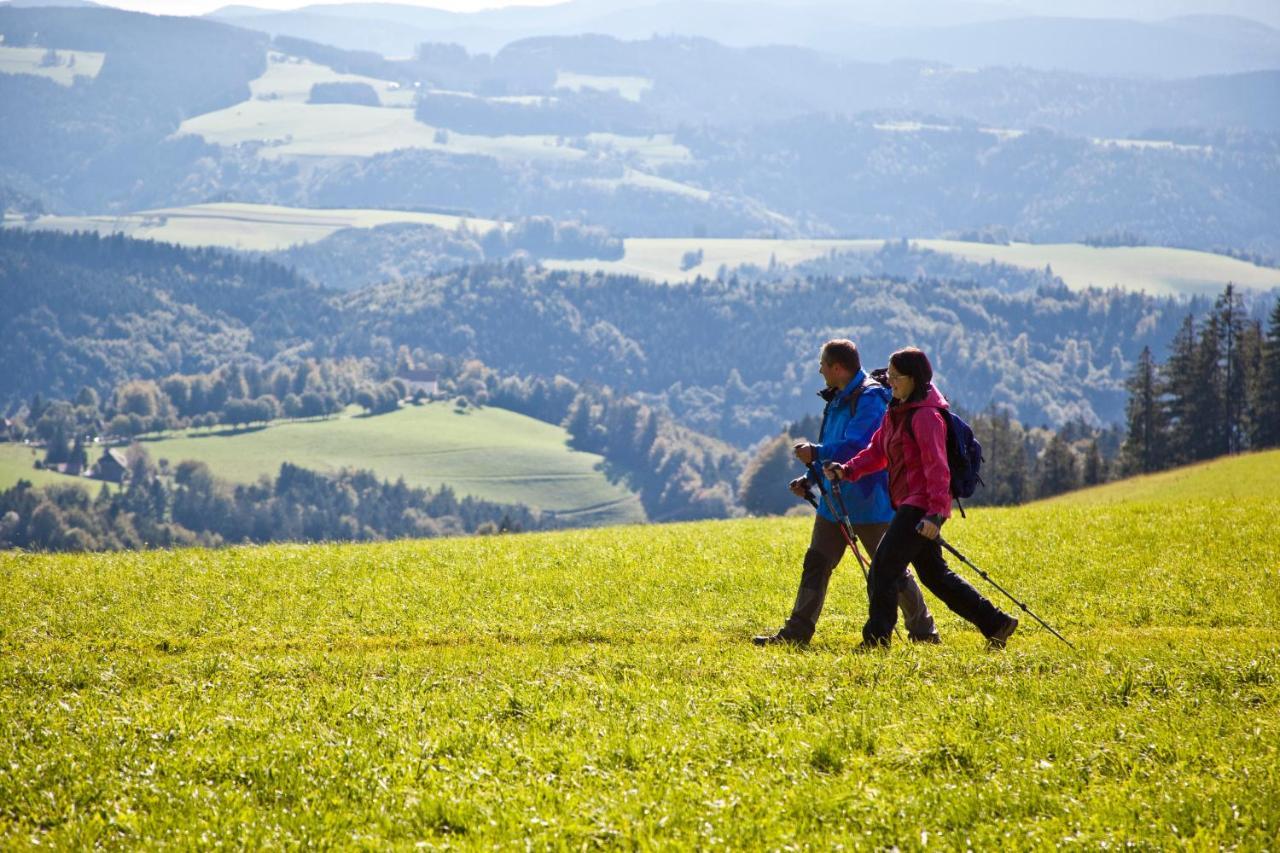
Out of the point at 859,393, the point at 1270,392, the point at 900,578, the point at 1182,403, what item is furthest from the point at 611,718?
the point at 1182,403

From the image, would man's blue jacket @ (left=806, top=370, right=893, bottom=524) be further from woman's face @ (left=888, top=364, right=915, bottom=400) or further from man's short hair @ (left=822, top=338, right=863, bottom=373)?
woman's face @ (left=888, top=364, right=915, bottom=400)

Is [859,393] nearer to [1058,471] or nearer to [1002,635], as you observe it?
[1002,635]

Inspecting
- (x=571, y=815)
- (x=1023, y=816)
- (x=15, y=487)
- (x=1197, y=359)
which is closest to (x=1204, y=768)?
(x=1023, y=816)

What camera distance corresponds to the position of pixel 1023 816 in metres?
8.98

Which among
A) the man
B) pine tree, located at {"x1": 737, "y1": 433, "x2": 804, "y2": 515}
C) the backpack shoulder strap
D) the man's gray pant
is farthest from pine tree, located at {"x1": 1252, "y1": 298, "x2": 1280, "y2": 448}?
the backpack shoulder strap

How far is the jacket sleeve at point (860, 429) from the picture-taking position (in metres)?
14.5

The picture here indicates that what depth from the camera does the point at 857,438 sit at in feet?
47.4

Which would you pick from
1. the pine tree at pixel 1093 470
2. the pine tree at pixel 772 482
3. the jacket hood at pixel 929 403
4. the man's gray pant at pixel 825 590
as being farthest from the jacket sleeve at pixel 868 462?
the pine tree at pixel 772 482

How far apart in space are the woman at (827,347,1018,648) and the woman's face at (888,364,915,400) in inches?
0.4

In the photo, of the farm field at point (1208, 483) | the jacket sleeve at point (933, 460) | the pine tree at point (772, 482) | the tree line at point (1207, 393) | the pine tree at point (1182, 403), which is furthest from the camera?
the pine tree at point (772, 482)

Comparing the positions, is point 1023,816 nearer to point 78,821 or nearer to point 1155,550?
point 78,821

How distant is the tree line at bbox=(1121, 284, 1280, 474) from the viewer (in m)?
104

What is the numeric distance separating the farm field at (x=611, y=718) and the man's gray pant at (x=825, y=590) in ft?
1.35

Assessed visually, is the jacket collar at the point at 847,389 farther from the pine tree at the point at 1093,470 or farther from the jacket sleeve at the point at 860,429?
the pine tree at the point at 1093,470
